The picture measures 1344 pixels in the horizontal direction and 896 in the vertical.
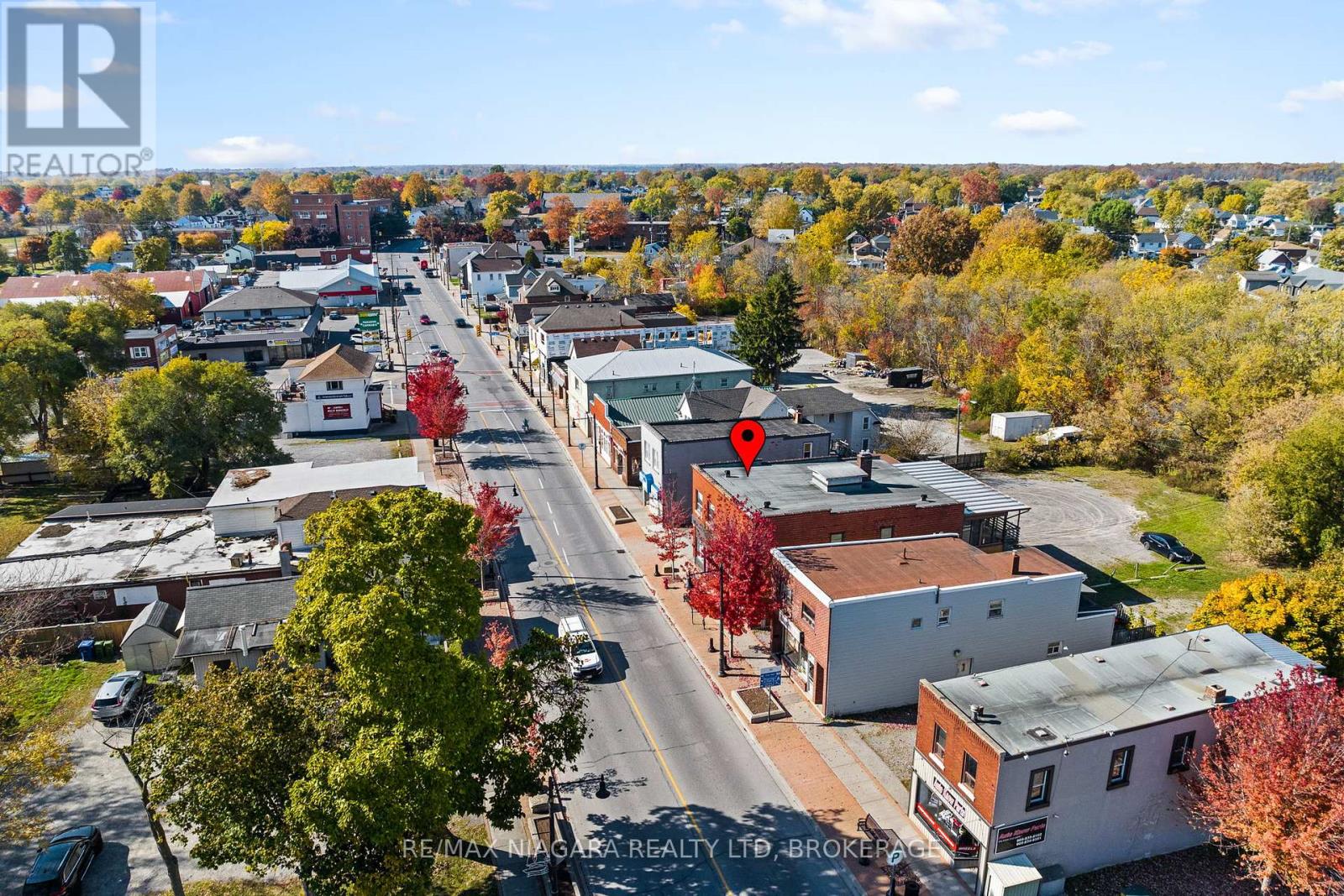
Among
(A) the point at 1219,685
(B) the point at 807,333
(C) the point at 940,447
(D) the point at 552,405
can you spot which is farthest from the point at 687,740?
(B) the point at 807,333

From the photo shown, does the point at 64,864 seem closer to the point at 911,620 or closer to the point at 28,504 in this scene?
the point at 911,620

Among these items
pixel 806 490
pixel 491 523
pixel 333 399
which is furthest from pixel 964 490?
pixel 333 399

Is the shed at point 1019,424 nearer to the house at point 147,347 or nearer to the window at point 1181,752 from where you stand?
the window at point 1181,752

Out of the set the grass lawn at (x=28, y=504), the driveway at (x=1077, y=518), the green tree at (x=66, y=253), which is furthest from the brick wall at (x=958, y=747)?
the green tree at (x=66, y=253)

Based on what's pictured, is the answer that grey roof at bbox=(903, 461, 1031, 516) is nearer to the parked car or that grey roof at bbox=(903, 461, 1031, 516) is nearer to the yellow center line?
the yellow center line

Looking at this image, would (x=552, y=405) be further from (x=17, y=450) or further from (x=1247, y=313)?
(x=1247, y=313)

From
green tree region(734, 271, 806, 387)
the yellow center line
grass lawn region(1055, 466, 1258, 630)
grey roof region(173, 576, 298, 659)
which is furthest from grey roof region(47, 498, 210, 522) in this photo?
grass lawn region(1055, 466, 1258, 630)
